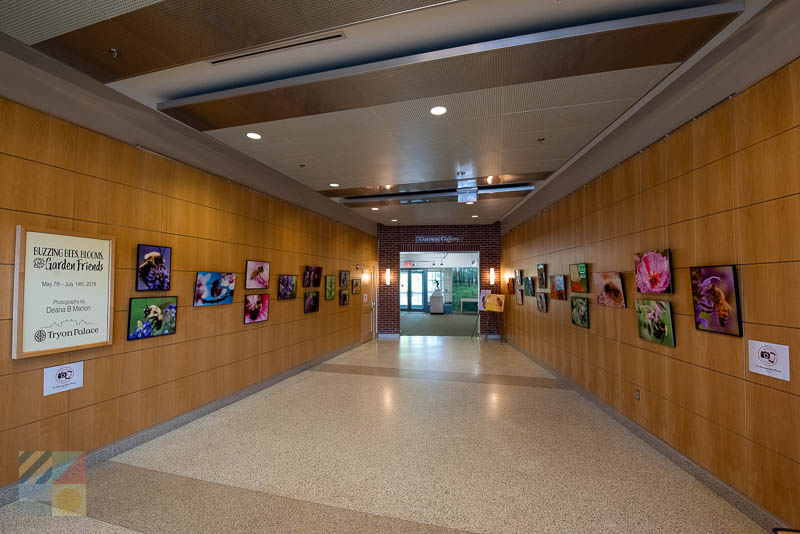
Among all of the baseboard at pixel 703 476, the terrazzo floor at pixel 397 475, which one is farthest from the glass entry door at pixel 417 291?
the baseboard at pixel 703 476

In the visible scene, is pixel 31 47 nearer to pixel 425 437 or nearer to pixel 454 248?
pixel 425 437

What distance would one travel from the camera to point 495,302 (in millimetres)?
12070

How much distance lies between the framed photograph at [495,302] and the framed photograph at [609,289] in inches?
251

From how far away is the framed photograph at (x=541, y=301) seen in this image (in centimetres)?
812

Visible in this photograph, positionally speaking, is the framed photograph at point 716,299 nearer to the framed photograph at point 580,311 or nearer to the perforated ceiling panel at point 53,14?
the framed photograph at point 580,311

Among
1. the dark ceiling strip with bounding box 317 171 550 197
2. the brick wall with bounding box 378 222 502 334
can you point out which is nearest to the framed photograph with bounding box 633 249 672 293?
the dark ceiling strip with bounding box 317 171 550 197

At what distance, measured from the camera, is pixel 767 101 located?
9.27 ft

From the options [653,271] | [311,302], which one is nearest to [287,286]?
[311,302]

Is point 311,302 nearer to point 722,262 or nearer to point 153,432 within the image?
point 153,432

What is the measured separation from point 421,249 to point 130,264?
9828mm

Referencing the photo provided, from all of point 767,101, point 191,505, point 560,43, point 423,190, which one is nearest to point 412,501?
point 191,505

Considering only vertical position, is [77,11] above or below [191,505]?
above

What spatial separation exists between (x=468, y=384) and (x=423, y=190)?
13.7 feet
